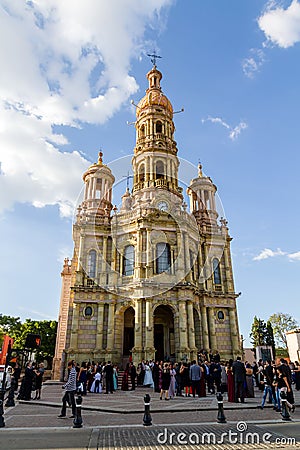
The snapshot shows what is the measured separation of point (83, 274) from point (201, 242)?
1327 centimetres

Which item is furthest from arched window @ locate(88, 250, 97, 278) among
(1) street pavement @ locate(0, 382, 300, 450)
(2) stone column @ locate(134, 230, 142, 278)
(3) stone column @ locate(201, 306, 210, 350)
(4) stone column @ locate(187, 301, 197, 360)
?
(1) street pavement @ locate(0, 382, 300, 450)

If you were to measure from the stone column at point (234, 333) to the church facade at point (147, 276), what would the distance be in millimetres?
94

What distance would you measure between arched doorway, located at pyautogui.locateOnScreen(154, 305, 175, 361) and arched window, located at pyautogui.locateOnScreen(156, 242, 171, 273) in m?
3.59

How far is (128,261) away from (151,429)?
2349cm

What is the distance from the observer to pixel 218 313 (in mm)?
33219

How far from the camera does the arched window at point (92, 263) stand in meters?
32.0

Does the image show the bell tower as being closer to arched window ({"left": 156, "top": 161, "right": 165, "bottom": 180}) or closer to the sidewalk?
arched window ({"left": 156, "top": 161, "right": 165, "bottom": 180})

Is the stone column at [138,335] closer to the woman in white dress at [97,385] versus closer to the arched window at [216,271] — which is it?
the woman in white dress at [97,385]

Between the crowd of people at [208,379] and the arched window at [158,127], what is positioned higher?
the arched window at [158,127]

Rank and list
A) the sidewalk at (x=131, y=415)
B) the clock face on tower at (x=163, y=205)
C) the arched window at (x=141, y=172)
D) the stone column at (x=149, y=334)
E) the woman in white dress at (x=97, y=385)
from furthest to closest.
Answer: the arched window at (x=141, y=172) < the clock face on tower at (x=163, y=205) < the stone column at (x=149, y=334) < the woman in white dress at (x=97, y=385) < the sidewalk at (x=131, y=415)

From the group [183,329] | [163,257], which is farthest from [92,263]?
[183,329]

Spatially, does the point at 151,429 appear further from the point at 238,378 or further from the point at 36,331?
the point at 36,331


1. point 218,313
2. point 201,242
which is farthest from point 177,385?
point 201,242

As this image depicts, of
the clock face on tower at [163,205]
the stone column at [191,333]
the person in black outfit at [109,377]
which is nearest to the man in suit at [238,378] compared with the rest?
the person in black outfit at [109,377]
